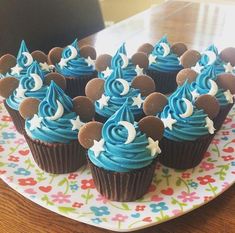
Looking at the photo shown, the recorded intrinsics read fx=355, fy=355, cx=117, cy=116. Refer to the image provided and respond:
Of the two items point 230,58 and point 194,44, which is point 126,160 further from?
point 194,44

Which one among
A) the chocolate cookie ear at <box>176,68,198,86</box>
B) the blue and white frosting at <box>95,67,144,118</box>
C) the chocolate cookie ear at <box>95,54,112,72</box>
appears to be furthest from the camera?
the chocolate cookie ear at <box>95,54,112,72</box>

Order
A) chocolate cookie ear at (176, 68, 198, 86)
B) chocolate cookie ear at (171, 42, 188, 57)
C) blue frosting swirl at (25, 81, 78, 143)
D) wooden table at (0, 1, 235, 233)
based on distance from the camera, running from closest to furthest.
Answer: wooden table at (0, 1, 235, 233) < blue frosting swirl at (25, 81, 78, 143) < chocolate cookie ear at (176, 68, 198, 86) < chocolate cookie ear at (171, 42, 188, 57)

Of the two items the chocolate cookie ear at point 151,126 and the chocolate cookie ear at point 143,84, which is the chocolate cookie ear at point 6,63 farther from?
the chocolate cookie ear at point 151,126

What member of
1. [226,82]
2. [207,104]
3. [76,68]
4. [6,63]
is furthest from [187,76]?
A: [6,63]

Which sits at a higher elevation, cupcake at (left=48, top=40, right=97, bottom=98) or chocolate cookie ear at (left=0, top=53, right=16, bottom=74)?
chocolate cookie ear at (left=0, top=53, right=16, bottom=74)

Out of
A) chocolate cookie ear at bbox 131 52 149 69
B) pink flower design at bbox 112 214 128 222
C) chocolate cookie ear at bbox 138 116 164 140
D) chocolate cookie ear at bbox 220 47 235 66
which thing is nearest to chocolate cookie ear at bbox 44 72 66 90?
chocolate cookie ear at bbox 131 52 149 69

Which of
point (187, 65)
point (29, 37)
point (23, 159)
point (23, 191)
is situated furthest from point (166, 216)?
point (29, 37)

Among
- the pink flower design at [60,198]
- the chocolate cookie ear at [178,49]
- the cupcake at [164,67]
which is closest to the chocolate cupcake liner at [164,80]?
the cupcake at [164,67]

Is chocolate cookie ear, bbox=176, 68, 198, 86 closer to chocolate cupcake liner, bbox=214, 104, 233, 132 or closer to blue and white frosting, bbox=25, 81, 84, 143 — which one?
chocolate cupcake liner, bbox=214, 104, 233, 132
